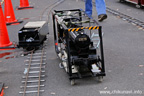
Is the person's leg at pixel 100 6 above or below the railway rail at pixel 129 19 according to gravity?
above

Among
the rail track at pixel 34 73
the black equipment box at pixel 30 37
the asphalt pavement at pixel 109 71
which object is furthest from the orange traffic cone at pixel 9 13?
the black equipment box at pixel 30 37

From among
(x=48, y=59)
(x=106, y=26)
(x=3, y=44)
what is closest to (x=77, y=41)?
(x=48, y=59)

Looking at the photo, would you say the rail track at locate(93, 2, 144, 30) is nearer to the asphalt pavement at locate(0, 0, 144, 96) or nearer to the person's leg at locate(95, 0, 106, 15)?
the asphalt pavement at locate(0, 0, 144, 96)

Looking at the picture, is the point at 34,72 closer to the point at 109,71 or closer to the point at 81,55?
the point at 81,55

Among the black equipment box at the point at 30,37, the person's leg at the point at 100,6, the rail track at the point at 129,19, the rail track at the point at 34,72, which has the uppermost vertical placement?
the person's leg at the point at 100,6

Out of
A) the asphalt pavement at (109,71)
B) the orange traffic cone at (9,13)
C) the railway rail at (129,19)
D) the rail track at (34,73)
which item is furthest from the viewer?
the orange traffic cone at (9,13)

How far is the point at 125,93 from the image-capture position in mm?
6074

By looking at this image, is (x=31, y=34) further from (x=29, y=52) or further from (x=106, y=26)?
(x=106, y=26)

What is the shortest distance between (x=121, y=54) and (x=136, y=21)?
516 centimetres

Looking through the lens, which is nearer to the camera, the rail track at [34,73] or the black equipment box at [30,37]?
the rail track at [34,73]

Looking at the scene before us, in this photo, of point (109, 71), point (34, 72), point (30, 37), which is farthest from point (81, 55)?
point (30, 37)

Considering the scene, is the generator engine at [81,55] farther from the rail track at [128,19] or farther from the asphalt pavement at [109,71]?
the rail track at [128,19]

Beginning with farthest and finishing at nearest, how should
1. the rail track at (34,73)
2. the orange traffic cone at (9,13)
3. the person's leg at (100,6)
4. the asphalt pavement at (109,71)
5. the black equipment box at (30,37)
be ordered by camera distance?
the orange traffic cone at (9,13), the person's leg at (100,6), the black equipment box at (30,37), the rail track at (34,73), the asphalt pavement at (109,71)

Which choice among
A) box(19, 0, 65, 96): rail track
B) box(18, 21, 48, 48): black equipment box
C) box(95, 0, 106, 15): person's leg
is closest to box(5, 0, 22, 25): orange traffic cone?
box(19, 0, 65, 96): rail track
